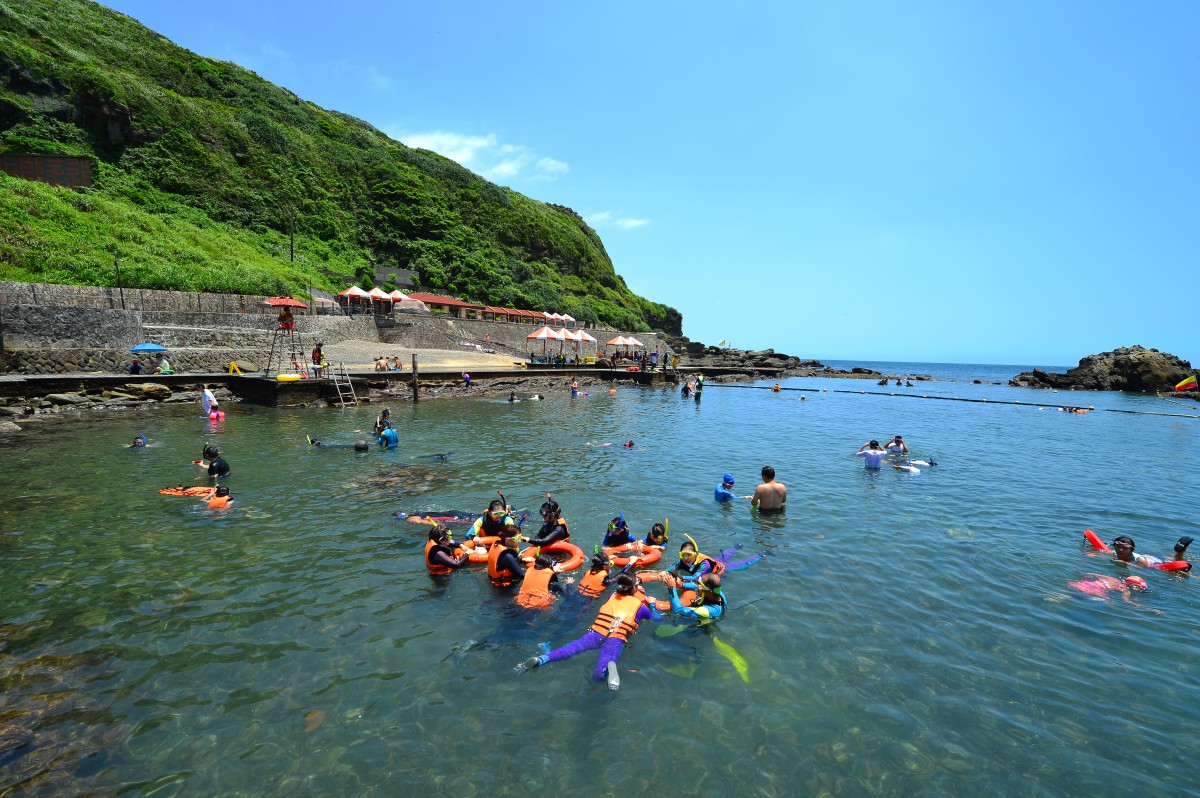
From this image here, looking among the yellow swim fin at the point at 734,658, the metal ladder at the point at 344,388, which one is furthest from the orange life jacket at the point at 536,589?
the metal ladder at the point at 344,388

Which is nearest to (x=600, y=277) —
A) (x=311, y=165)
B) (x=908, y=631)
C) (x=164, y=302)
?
(x=311, y=165)

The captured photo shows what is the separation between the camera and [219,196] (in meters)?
53.7

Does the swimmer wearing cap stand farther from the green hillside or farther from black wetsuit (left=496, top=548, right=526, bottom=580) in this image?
the green hillside

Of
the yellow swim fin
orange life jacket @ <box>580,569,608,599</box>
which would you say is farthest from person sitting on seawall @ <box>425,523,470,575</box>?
the yellow swim fin

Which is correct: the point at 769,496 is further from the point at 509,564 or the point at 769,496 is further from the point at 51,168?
the point at 51,168

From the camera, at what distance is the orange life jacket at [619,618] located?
7070 millimetres

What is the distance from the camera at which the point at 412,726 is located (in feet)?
18.7

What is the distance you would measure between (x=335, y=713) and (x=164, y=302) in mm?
35703

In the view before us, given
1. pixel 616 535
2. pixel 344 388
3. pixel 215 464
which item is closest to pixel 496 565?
pixel 616 535

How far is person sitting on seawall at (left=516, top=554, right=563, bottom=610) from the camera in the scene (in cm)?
812

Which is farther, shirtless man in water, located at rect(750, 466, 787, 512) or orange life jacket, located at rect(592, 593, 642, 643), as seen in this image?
shirtless man in water, located at rect(750, 466, 787, 512)

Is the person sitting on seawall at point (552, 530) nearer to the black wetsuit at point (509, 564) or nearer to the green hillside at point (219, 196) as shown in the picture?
the black wetsuit at point (509, 564)

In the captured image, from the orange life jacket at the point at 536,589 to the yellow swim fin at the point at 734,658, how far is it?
8.42 feet

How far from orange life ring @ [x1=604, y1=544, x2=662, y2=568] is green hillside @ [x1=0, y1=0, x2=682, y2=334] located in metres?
36.1
